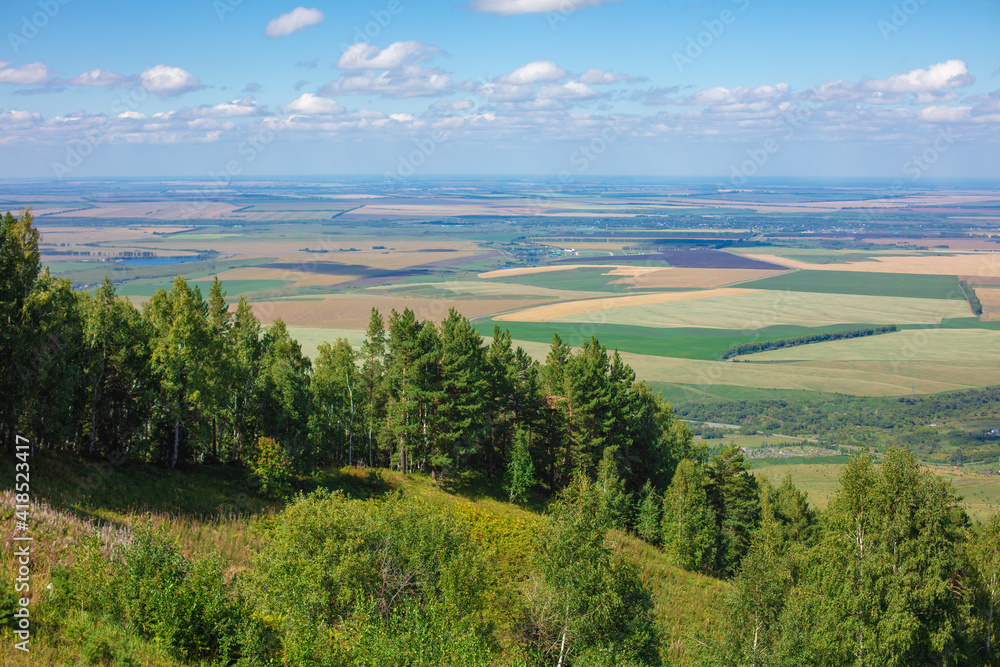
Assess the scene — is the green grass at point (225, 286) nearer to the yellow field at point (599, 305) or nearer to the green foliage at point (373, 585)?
the yellow field at point (599, 305)

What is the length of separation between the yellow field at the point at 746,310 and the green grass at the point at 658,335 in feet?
14.0

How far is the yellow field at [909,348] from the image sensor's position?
126 metres

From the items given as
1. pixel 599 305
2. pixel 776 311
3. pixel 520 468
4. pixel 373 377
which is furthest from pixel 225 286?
pixel 520 468

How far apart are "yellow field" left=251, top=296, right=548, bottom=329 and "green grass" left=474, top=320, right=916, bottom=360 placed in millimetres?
12013

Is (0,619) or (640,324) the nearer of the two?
(0,619)

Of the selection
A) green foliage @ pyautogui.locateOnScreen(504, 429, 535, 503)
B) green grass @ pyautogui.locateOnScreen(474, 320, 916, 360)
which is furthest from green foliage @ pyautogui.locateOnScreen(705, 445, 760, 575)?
green grass @ pyautogui.locateOnScreen(474, 320, 916, 360)

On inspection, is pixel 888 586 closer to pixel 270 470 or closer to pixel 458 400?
pixel 458 400

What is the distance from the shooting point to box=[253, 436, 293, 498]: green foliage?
3653 cm

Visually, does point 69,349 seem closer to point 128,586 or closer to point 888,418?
point 128,586

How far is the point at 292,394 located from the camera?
43.1 metres

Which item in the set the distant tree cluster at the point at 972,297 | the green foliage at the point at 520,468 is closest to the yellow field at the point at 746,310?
the distant tree cluster at the point at 972,297

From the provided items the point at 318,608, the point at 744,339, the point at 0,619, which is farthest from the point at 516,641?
the point at 744,339

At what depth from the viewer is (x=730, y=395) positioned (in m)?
107

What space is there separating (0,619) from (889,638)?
1039 inches
